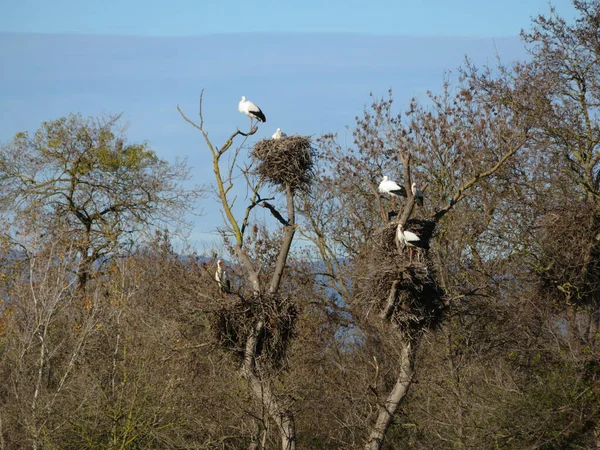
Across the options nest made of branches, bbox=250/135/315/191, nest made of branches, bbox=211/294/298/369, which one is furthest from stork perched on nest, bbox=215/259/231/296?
nest made of branches, bbox=250/135/315/191

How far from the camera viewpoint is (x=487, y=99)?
18.6 metres

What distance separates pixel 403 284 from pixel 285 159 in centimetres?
272

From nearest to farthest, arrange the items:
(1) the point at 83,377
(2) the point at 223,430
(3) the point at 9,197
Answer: (1) the point at 83,377
(2) the point at 223,430
(3) the point at 9,197

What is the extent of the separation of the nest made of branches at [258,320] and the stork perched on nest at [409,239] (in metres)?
2.04

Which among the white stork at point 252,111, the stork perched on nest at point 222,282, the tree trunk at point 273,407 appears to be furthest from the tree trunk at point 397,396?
the white stork at point 252,111

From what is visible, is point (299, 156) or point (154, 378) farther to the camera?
point (154, 378)

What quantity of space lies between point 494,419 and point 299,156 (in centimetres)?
552

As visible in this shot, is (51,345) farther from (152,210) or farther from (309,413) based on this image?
(152,210)

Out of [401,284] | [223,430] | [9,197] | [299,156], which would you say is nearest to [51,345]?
[223,430]

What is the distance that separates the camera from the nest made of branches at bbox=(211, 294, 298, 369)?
12211 millimetres

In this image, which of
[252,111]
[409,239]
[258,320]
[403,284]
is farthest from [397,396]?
[252,111]

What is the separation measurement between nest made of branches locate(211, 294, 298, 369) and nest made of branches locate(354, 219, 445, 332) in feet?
3.71

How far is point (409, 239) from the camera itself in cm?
1118

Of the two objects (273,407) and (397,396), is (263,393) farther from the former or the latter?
(397,396)
